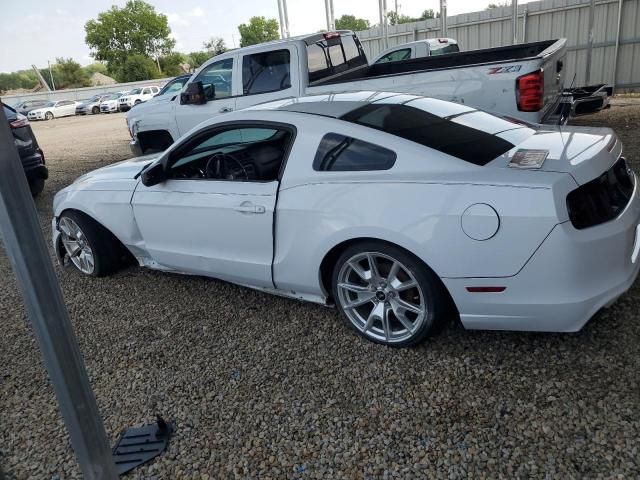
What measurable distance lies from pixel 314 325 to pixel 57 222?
2.71 m

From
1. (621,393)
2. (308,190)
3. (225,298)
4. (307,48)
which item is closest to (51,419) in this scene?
(225,298)

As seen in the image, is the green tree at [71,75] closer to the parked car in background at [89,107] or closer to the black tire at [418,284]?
the parked car in background at [89,107]

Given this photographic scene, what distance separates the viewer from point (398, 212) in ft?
8.90

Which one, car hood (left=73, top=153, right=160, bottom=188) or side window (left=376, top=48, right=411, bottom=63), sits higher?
side window (left=376, top=48, right=411, bottom=63)

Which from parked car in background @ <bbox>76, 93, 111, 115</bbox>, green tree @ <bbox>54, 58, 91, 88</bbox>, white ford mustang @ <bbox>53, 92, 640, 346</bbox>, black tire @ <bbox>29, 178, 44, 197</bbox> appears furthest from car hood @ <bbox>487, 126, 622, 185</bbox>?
green tree @ <bbox>54, 58, 91, 88</bbox>

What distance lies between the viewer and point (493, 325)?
106 inches

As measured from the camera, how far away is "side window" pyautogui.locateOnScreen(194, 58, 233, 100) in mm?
7473

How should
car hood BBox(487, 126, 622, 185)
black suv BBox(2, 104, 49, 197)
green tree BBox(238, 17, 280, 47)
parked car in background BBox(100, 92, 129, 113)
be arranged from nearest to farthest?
1. car hood BBox(487, 126, 622, 185)
2. black suv BBox(2, 104, 49, 197)
3. parked car in background BBox(100, 92, 129, 113)
4. green tree BBox(238, 17, 280, 47)

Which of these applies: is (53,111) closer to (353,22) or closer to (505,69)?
(505,69)

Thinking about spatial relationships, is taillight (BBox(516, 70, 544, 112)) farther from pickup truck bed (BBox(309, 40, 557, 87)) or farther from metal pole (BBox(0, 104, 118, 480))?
metal pole (BBox(0, 104, 118, 480))

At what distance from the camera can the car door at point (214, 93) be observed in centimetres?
741

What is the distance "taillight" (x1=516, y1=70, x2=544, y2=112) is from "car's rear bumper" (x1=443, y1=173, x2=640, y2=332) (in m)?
3.08

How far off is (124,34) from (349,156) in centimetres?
7740

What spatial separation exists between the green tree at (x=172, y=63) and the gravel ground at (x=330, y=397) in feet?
236
